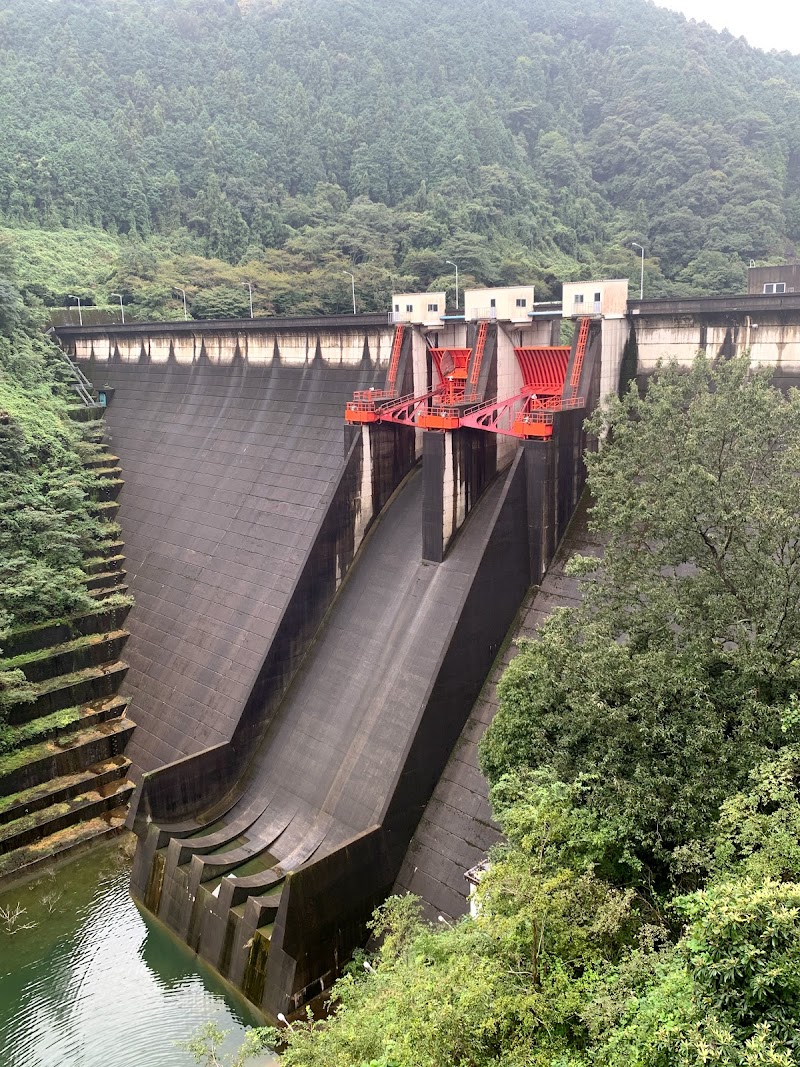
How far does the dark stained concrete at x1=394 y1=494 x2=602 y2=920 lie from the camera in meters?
11.9

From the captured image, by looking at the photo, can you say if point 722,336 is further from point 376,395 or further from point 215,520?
point 215,520

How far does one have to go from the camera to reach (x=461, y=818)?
1249cm

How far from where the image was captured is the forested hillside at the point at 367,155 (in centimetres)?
4034

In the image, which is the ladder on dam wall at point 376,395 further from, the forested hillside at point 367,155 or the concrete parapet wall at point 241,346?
the forested hillside at point 367,155

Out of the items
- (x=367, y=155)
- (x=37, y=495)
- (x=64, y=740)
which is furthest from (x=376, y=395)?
(x=367, y=155)

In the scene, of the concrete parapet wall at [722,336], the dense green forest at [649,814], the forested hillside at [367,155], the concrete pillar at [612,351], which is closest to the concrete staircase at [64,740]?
the dense green forest at [649,814]

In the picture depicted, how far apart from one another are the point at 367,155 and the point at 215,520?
3754 centimetres

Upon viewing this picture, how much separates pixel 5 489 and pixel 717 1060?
1861cm

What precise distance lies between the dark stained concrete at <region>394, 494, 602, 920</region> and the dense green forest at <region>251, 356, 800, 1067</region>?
0.81m

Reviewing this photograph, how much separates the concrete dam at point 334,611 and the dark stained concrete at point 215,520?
0.21 ft

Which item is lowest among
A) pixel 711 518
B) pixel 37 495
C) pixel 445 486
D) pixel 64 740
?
pixel 64 740

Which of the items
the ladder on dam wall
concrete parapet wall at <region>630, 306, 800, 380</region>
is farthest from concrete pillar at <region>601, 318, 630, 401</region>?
the ladder on dam wall

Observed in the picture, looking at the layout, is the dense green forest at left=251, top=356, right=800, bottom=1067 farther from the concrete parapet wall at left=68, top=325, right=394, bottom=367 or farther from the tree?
the concrete parapet wall at left=68, top=325, right=394, bottom=367

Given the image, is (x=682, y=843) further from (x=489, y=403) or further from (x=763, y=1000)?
(x=489, y=403)
